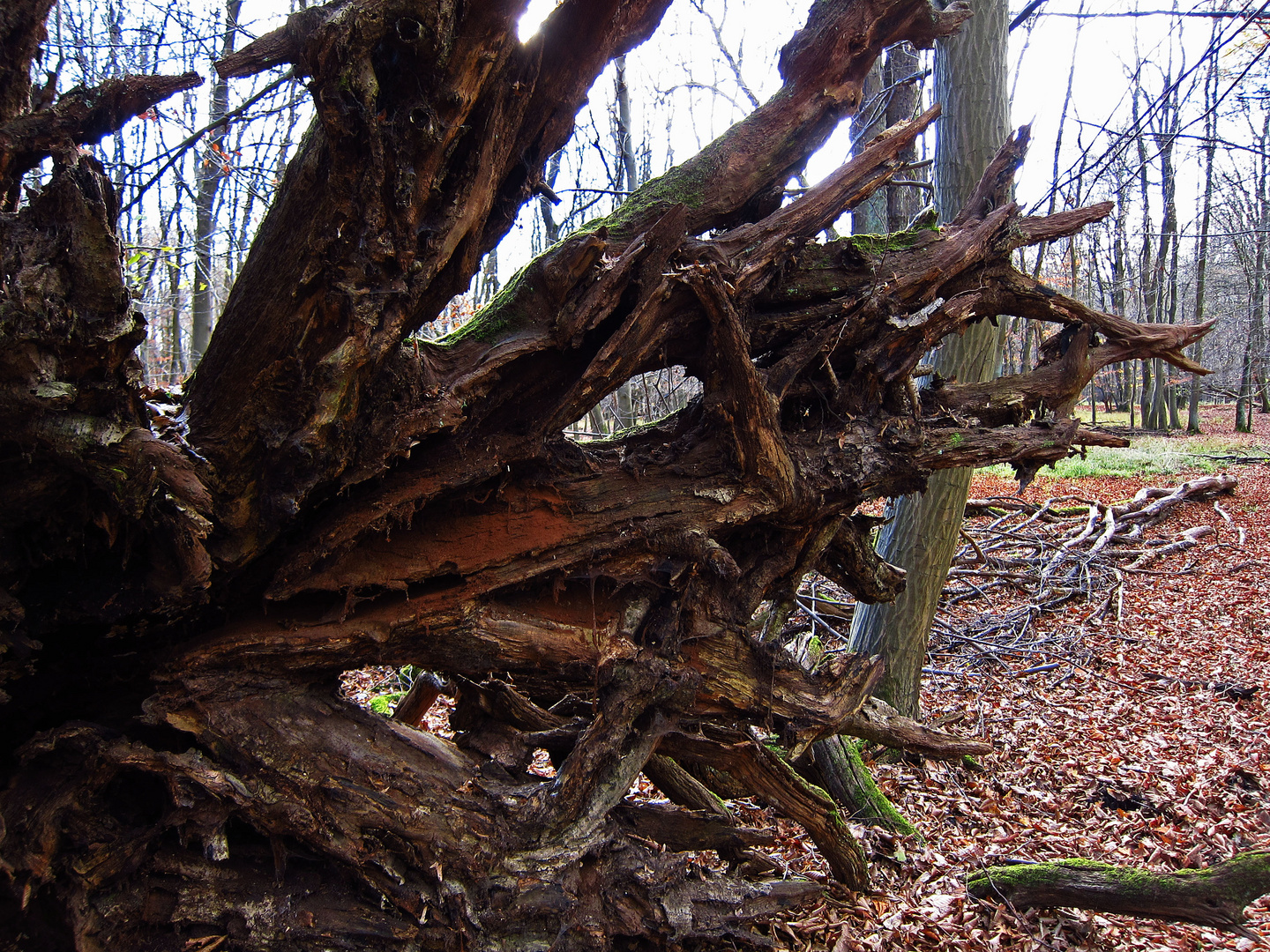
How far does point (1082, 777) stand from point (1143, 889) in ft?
7.83

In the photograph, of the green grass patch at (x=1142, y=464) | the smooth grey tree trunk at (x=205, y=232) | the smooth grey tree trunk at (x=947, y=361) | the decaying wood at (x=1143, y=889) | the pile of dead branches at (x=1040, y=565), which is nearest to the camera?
the decaying wood at (x=1143, y=889)

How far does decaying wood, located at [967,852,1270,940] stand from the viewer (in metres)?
3.20

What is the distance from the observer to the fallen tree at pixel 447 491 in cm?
234

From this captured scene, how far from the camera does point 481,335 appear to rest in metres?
3.05

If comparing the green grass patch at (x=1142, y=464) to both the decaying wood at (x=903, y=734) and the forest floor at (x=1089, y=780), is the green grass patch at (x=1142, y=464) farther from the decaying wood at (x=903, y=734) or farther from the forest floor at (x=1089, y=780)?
the decaying wood at (x=903, y=734)

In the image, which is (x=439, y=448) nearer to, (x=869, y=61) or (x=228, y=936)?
(x=228, y=936)

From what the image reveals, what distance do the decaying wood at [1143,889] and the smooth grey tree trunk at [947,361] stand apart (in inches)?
80.8

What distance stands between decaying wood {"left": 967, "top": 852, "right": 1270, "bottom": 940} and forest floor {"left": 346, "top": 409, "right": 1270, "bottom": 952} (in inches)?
6.3

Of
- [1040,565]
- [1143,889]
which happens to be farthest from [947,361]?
[1040,565]

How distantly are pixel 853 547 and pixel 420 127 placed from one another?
2982 millimetres

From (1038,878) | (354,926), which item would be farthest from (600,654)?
(1038,878)

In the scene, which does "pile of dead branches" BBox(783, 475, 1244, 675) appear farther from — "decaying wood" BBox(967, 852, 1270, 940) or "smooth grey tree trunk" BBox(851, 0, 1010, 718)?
"decaying wood" BBox(967, 852, 1270, 940)

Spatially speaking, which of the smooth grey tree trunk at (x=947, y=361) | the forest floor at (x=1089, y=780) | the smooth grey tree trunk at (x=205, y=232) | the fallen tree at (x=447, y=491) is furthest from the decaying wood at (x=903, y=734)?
the smooth grey tree trunk at (x=205, y=232)

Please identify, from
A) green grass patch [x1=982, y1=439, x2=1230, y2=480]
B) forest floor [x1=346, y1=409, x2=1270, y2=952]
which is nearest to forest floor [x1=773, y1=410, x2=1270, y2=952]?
forest floor [x1=346, y1=409, x2=1270, y2=952]
